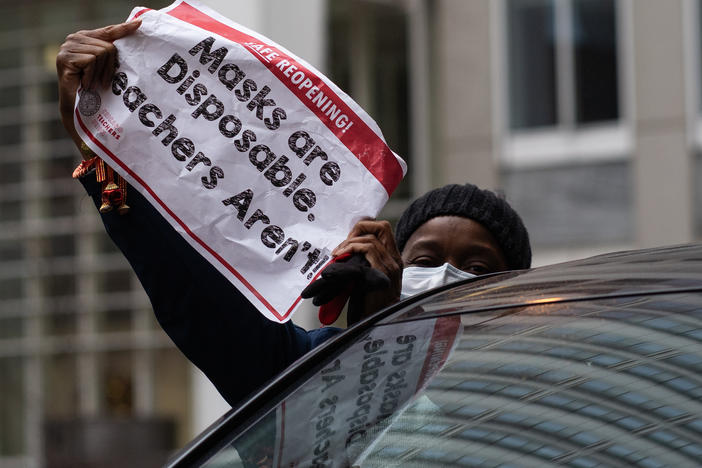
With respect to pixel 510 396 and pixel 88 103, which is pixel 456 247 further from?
pixel 510 396

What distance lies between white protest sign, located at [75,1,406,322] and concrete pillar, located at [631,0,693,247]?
406 inches

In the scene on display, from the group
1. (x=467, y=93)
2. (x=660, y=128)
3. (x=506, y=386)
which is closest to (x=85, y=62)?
(x=506, y=386)

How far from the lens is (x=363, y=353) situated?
203 cm

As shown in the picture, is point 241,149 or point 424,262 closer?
point 241,149

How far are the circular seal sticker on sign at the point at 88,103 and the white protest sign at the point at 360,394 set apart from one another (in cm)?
81

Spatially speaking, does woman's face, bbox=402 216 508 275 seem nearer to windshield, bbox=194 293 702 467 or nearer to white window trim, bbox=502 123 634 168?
windshield, bbox=194 293 702 467

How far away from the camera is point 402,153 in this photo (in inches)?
567

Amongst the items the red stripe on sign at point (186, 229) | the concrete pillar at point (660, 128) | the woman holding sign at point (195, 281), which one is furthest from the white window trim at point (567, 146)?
the red stripe on sign at point (186, 229)

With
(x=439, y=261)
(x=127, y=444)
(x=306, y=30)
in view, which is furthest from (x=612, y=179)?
(x=439, y=261)

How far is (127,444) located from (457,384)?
522 inches

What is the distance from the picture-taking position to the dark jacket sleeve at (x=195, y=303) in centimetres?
244

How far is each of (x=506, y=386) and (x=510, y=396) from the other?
0.07ft

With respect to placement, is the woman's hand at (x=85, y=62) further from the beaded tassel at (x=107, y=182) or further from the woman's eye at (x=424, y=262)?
the woman's eye at (x=424, y=262)

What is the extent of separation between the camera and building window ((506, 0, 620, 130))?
12.9 meters
